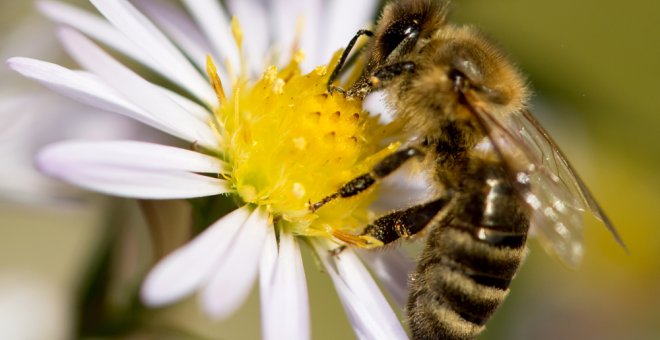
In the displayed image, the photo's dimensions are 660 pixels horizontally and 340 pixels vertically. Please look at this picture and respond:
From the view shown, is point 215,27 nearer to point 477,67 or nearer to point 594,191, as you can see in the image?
point 477,67

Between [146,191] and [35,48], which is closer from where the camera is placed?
[146,191]

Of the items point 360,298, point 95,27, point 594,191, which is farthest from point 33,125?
point 594,191

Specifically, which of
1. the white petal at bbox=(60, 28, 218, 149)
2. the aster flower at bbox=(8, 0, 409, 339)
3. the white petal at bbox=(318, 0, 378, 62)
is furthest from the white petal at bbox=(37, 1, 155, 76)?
the white petal at bbox=(318, 0, 378, 62)

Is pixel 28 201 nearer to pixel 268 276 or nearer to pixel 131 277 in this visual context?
A: pixel 131 277

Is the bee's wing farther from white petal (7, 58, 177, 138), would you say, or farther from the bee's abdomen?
white petal (7, 58, 177, 138)

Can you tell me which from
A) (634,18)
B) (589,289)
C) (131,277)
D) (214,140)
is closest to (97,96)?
(214,140)

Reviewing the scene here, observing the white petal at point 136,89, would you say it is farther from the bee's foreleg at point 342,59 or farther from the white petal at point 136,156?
the bee's foreleg at point 342,59

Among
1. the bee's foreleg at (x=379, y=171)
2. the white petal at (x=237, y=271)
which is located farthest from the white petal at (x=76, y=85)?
the bee's foreleg at (x=379, y=171)
